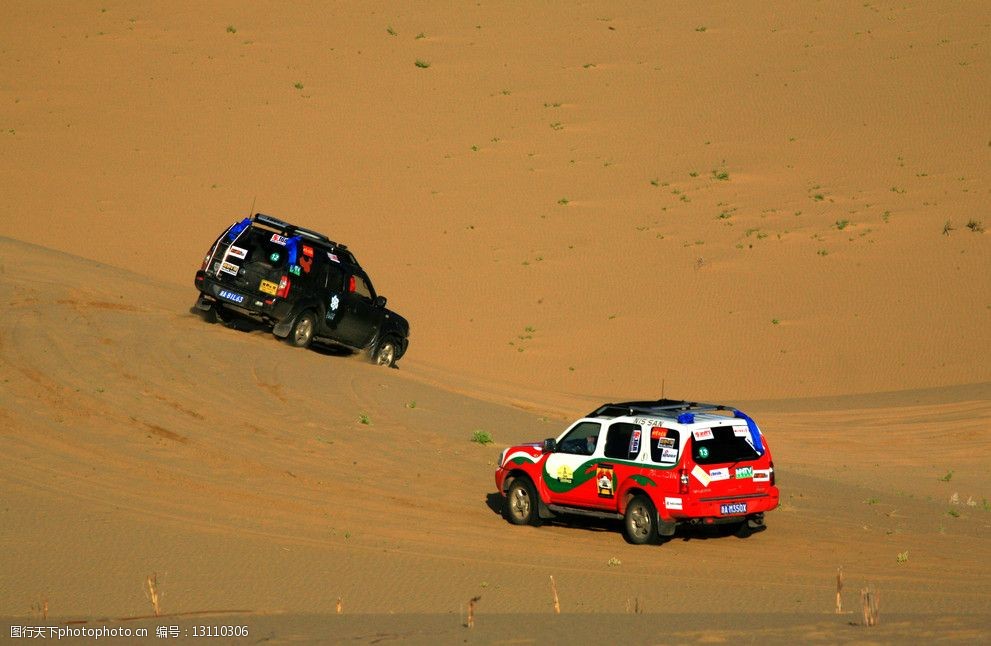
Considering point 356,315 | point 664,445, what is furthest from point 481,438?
point 664,445

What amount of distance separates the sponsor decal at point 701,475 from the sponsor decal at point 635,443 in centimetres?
75

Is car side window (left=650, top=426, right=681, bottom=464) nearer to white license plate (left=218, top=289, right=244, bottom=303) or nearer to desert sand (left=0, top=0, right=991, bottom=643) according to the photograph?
desert sand (left=0, top=0, right=991, bottom=643)

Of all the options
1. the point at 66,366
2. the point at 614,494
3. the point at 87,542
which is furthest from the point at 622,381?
the point at 87,542

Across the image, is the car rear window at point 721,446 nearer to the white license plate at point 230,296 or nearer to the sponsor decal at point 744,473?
the sponsor decal at point 744,473

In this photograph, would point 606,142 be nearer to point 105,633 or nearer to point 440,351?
point 440,351

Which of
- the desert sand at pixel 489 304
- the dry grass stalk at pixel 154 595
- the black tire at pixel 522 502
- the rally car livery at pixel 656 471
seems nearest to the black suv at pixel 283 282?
the desert sand at pixel 489 304

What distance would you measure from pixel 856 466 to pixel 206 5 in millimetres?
49095

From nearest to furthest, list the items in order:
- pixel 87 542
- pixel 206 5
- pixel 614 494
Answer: pixel 87 542
pixel 614 494
pixel 206 5

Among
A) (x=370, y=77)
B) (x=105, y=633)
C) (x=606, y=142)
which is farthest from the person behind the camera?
(x=370, y=77)

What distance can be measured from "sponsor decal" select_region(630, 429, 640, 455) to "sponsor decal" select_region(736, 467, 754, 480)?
1.07 metres

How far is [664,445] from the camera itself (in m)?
13.6

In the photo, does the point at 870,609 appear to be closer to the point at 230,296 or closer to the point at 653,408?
the point at 653,408

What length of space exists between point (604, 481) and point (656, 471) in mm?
815

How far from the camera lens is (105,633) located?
32.0 feet
